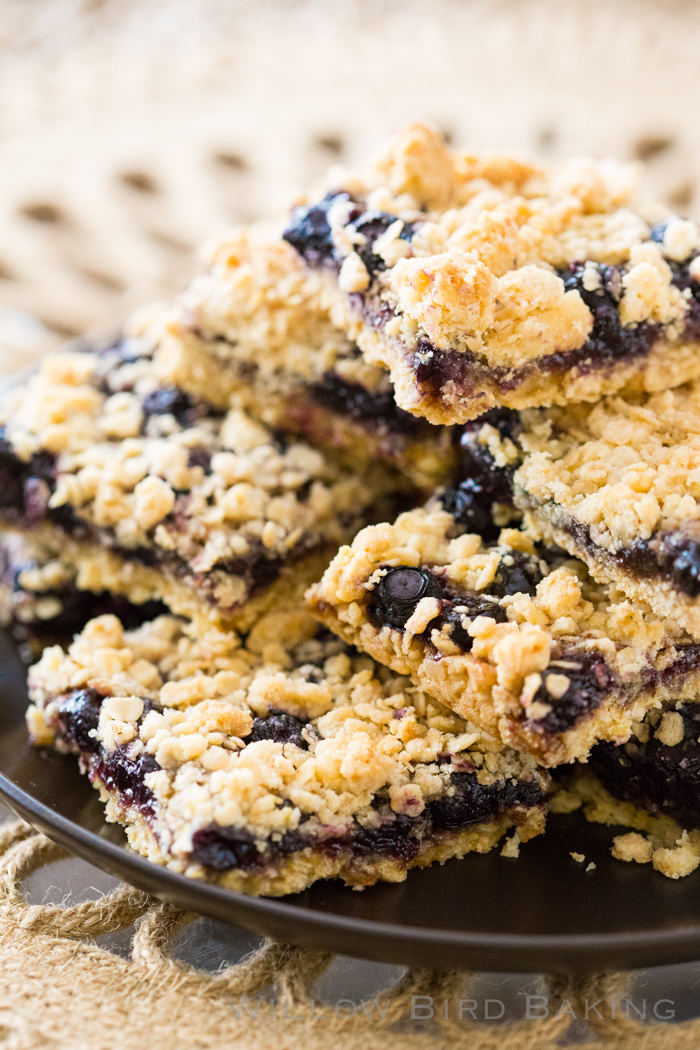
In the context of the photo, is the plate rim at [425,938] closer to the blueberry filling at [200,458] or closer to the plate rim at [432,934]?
the plate rim at [432,934]

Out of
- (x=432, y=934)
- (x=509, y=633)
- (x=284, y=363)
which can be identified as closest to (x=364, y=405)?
(x=284, y=363)

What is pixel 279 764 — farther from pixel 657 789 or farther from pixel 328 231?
pixel 328 231

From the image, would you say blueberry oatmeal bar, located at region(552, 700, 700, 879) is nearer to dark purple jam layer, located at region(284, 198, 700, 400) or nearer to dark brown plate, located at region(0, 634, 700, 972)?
dark brown plate, located at region(0, 634, 700, 972)

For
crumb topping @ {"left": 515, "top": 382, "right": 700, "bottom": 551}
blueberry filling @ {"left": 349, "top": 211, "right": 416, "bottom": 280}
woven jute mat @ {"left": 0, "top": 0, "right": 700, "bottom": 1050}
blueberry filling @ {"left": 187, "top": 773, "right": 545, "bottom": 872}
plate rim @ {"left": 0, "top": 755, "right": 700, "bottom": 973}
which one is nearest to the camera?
plate rim @ {"left": 0, "top": 755, "right": 700, "bottom": 973}

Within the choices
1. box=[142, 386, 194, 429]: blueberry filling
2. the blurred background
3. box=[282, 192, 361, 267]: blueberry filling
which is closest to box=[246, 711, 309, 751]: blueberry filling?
box=[142, 386, 194, 429]: blueberry filling

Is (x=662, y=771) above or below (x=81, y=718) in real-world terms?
below

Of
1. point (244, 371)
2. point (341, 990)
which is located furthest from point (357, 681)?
point (244, 371)

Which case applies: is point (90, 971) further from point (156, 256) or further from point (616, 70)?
point (616, 70)
